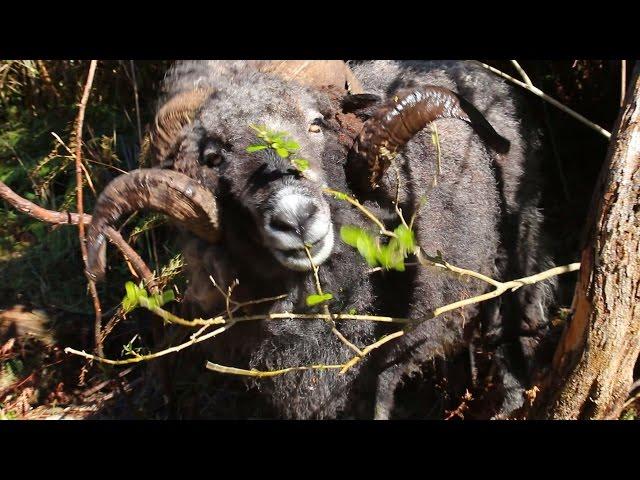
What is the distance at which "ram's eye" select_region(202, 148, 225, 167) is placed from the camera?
160 inches

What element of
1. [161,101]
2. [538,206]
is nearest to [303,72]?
[161,101]

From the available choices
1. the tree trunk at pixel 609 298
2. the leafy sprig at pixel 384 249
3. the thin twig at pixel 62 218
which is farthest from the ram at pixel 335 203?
the tree trunk at pixel 609 298

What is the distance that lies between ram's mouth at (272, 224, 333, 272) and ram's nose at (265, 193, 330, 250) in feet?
0.20

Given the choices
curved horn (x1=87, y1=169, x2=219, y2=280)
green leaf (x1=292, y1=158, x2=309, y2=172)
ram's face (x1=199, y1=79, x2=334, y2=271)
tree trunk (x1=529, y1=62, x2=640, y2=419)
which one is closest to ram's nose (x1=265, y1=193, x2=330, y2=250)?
ram's face (x1=199, y1=79, x2=334, y2=271)

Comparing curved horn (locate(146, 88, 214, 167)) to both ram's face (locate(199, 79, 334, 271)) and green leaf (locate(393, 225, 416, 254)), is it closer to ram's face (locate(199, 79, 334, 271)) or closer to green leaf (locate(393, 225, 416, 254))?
ram's face (locate(199, 79, 334, 271))

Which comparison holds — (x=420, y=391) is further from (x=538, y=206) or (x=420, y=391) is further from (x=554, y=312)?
(x=538, y=206)

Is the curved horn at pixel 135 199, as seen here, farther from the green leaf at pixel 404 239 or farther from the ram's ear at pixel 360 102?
the green leaf at pixel 404 239

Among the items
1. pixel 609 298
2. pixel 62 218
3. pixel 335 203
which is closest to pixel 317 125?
pixel 335 203

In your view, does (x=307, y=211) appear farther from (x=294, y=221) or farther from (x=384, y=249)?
(x=384, y=249)

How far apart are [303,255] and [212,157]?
35.4 inches

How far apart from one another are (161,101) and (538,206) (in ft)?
9.51

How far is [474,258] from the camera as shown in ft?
A: 15.4

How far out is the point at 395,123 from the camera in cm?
396

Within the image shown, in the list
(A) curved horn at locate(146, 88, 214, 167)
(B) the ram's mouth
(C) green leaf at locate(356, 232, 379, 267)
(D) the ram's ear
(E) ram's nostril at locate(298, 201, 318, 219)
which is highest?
(D) the ram's ear
